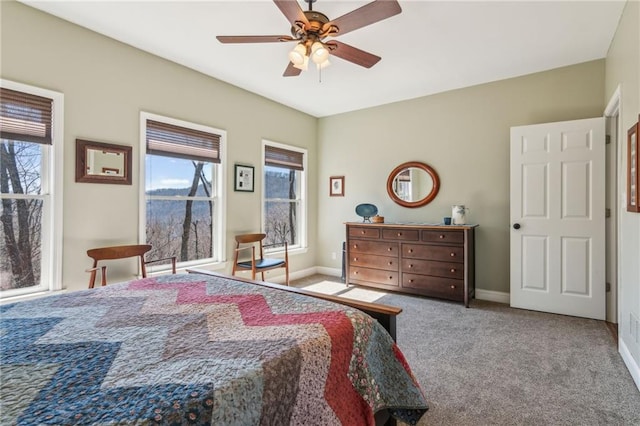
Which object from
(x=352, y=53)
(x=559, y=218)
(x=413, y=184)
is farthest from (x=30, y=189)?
(x=559, y=218)

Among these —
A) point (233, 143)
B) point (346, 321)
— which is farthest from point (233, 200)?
point (346, 321)

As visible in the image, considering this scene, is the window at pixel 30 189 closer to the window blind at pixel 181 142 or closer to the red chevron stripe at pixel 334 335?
the window blind at pixel 181 142

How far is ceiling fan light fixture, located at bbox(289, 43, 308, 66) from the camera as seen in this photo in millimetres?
2264

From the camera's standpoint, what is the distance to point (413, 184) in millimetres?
4520

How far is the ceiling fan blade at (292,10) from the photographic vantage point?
1904 mm

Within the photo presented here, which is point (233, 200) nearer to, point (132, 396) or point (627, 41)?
point (132, 396)

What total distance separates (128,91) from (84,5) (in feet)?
2.44

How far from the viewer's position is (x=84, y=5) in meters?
2.46

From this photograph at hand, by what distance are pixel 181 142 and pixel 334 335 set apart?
10.1ft

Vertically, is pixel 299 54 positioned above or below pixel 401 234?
above

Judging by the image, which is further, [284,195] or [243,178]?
[284,195]

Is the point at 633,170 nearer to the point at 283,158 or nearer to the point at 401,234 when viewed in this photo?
the point at 401,234

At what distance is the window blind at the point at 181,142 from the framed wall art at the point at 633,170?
3823 mm

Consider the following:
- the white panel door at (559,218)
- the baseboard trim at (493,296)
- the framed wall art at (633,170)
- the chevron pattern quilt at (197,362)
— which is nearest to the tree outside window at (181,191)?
the chevron pattern quilt at (197,362)
